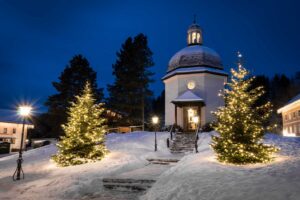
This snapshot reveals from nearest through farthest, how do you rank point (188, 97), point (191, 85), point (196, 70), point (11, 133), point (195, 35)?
point (188, 97), point (196, 70), point (191, 85), point (195, 35), point (11, 133)

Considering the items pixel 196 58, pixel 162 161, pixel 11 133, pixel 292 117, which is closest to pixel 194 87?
pixel 196 58

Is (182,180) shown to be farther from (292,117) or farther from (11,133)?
(11,133)

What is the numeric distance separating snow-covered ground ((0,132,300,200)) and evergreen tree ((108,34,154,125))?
18.9 m

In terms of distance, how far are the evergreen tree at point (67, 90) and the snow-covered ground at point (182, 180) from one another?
21.9m

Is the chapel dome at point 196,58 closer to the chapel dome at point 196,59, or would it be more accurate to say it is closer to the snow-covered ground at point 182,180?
the chapel dome at point 196,59

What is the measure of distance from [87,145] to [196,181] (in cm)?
910

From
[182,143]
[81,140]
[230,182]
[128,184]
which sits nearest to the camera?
[230,182]

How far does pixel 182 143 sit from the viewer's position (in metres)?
21.2

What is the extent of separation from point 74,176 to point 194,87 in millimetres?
19410

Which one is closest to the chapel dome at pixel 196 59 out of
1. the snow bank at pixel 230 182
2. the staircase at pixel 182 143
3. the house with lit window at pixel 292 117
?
the staircase at pixel 182 143

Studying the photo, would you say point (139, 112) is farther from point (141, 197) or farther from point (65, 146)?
point (141, 197)

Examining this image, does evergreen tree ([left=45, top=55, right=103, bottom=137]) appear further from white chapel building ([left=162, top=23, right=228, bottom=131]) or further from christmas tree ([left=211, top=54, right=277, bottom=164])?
christmas tree ([left=211, top=54, right=277, bottom=164])

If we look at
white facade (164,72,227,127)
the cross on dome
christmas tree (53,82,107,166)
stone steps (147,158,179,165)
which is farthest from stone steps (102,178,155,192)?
the cross on dome

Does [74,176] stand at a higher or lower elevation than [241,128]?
lower
